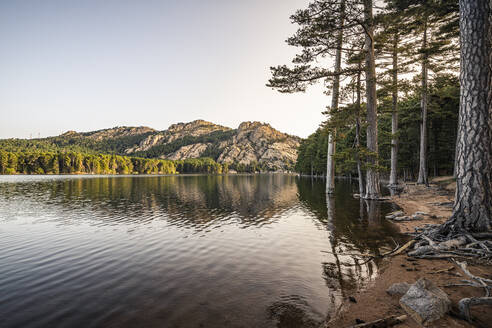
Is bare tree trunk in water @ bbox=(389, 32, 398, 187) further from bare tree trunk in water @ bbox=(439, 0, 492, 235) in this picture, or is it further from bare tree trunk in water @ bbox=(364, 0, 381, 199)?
bare tree trunk in water @ bbox=(439, 0, 492, 235)

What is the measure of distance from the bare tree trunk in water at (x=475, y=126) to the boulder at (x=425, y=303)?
18.4 ft

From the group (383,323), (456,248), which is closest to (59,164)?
(383,323)

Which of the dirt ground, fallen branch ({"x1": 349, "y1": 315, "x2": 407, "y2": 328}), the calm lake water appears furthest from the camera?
the calm lake water

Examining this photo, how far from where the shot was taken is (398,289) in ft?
19.6

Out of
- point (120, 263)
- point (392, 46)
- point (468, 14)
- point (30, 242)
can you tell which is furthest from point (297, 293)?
point (392, 46)

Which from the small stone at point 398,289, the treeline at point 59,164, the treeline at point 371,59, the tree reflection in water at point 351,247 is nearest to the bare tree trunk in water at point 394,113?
the treeline at point 371,59

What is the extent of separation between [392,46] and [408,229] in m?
21.2

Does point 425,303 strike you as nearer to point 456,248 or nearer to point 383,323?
point 383,323

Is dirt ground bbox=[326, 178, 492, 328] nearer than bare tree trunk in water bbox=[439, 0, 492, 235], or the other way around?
dirt ground bbox=[326, 178, 492, 328]

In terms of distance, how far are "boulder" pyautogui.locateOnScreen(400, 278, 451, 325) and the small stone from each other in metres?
0.78

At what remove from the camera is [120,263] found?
382 inches

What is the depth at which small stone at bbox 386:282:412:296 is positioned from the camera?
5.87 m

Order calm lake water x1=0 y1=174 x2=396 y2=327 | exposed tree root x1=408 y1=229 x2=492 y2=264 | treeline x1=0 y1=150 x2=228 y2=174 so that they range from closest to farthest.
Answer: calm lake water x1=0 y1=174 x2=396 y2=327 < exposed tree root x1=408 y1=229 x2=492 y2=264 < treeline x1=0 y1=150 x2=228 y2=174

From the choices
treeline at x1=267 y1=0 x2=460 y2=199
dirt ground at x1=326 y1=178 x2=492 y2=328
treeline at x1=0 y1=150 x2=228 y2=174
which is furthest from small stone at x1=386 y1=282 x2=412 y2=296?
treeline at x1=0 y1=150 x2=228 y2=174
